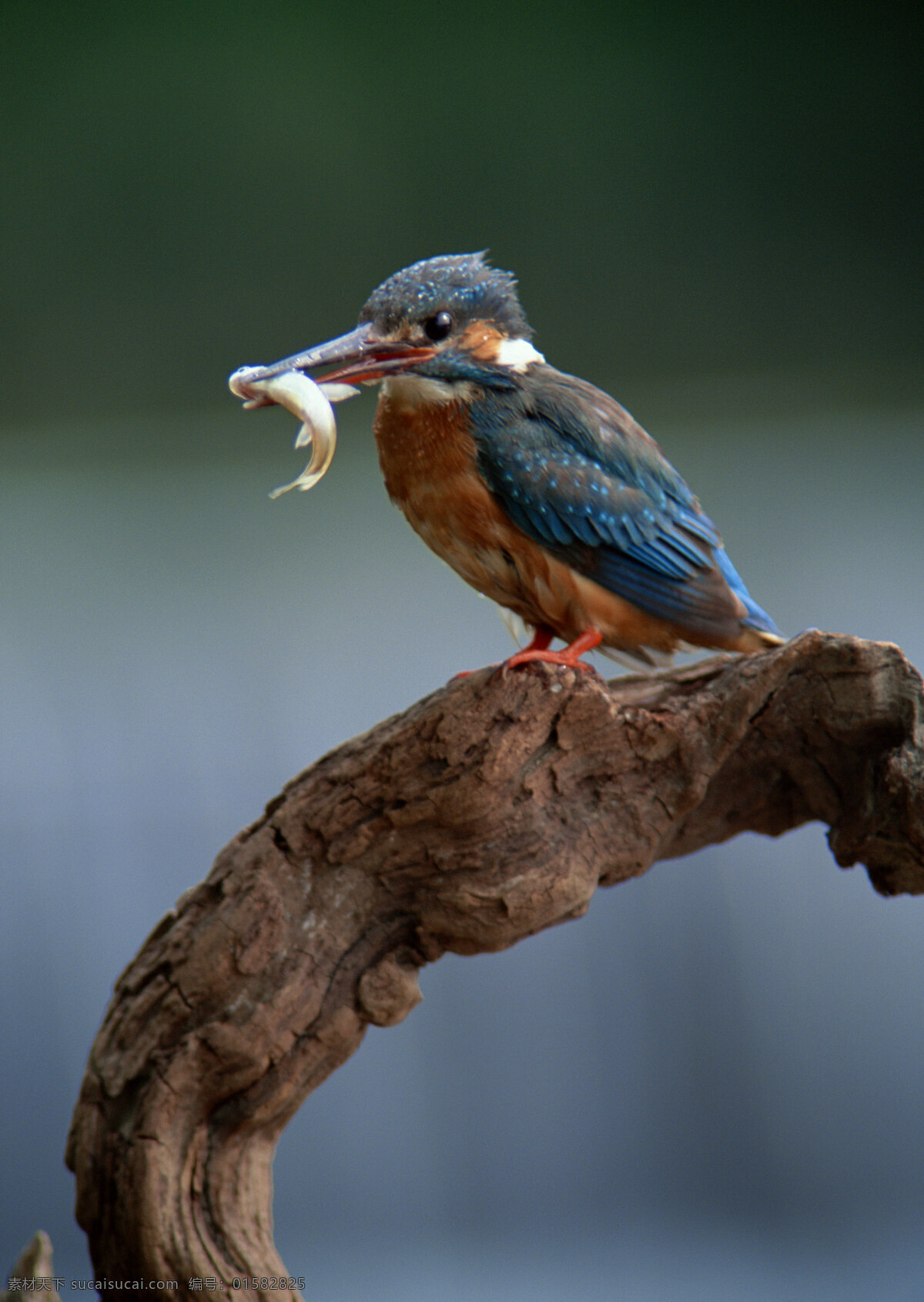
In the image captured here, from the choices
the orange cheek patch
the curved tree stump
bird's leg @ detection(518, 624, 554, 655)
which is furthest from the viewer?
bird's leg @ detection(518, 624, 554, 655)

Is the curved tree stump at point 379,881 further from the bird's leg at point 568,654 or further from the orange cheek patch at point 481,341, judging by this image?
the orange cheek patch at point 481,341

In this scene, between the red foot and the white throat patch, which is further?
the white throat patch

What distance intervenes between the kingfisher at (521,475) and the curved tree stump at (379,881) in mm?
135

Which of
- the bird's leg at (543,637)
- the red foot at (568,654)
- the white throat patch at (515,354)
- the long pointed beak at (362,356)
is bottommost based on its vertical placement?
the red foot at (568,654)

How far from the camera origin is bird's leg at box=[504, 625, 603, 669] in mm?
1452

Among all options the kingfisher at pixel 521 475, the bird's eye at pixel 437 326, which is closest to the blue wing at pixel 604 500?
the kingfisher at pixel 521 475

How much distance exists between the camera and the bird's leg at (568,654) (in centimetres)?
145

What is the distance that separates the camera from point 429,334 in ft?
4.96

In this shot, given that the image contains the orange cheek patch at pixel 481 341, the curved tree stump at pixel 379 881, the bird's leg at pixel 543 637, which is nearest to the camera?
the curved tree stump at pixel 379 881

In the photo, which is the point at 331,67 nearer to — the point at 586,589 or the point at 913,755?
the point at 586,589

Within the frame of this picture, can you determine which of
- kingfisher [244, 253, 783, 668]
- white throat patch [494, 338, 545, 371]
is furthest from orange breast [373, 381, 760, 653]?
white throat patch [494, 338, 545, 371]

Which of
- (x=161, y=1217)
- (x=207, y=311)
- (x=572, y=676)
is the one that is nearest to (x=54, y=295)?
(x=207, y=311)

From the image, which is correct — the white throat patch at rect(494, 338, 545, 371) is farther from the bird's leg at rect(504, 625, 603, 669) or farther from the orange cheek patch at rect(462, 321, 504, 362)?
the bird's leg at rect(504, 625, 603, 669)

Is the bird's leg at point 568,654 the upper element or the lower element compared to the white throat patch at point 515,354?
lower
